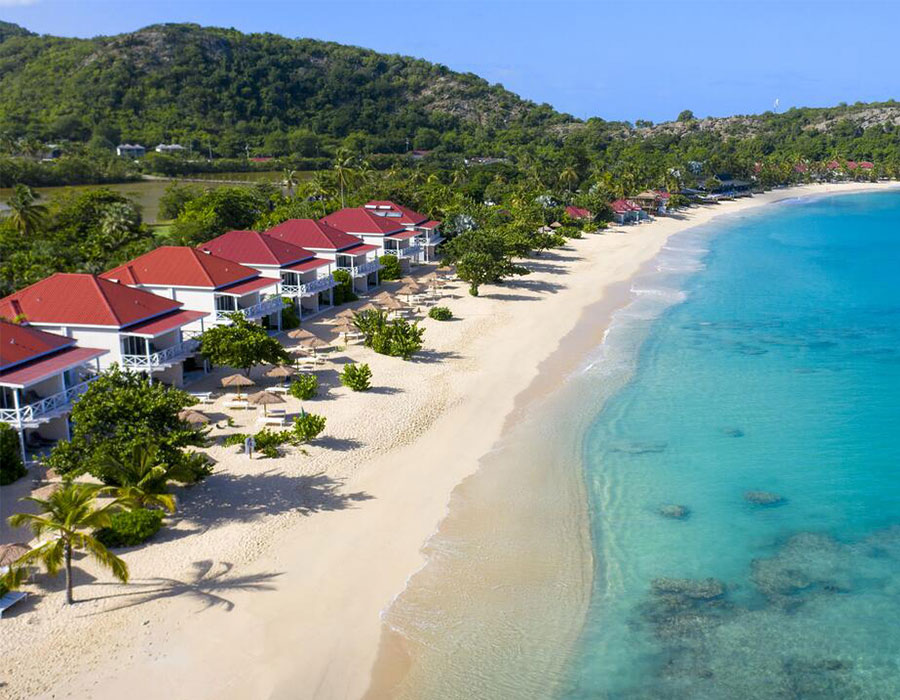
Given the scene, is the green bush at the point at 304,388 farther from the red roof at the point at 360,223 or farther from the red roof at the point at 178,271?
the red roof at the point at 360,223

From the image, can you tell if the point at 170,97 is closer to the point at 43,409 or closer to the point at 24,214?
the point at 24,214

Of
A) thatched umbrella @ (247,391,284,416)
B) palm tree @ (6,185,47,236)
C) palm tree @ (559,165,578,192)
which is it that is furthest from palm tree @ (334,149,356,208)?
thatched umbrella @ (247,391,284,416)

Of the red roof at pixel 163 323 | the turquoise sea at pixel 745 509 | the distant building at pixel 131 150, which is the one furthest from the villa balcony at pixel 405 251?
the distant building at pixel 131 150

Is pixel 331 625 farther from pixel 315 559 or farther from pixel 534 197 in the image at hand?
pixel 534 197

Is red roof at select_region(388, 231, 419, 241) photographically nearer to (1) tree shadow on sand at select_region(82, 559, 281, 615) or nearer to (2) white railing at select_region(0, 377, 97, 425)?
(2) white railing at select_region(0, 377, 97, 425)

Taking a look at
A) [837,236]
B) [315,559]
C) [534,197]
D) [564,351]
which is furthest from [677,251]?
[315,559]

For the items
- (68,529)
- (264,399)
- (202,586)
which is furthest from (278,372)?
(68,529)
